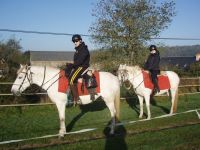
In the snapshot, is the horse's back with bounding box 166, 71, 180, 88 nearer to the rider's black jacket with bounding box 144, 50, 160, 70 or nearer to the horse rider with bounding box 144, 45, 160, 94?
the horse rider with bounding box 144, 45, 160, 94

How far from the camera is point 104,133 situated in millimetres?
9445

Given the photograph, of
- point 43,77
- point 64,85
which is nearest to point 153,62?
point 64,85

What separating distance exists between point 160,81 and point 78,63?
206 inches

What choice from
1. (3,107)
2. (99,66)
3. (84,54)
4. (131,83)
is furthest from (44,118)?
(99,66)

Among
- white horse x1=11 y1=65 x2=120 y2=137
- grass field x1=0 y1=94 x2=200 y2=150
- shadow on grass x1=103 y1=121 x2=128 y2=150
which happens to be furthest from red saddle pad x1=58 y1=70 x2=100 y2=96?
shadow on grass x1=103 y1=121 x2=128 y2=150

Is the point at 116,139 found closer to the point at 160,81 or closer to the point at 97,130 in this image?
the point at 97,130

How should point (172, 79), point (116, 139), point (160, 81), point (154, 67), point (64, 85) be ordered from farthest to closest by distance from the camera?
point (172, 79)
point (160, 81)
point (154, 67)
point (64, 85)
point (116, 139)

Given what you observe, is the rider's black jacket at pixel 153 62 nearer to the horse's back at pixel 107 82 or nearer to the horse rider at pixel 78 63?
the horse's back at pixel 107 82

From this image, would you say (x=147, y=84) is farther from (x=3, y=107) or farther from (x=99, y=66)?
(x=99, y=66)

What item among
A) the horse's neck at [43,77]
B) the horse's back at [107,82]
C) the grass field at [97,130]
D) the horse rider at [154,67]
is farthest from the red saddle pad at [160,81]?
the horse's neck at [43,77]

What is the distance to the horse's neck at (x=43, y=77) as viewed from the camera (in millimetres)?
9102

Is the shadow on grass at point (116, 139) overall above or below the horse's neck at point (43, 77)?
below

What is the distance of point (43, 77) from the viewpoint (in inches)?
360

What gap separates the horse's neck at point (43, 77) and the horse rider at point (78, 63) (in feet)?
1.64
